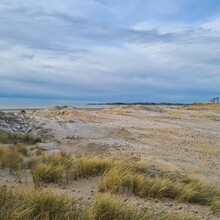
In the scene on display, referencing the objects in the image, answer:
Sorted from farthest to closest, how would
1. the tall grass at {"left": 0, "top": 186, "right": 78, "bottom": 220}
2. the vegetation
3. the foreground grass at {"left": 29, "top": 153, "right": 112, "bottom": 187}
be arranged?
the foreground grass at {"left": 29, "top": 153, "right": 112, "bottom": 187} → the vegetation → the tall grass at {"left": 0, "top": 186, "right": 78, "bottom": 220}

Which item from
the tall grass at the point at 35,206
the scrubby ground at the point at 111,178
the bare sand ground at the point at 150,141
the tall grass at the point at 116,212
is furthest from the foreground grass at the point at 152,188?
the bare sand ground at the point at 150,141

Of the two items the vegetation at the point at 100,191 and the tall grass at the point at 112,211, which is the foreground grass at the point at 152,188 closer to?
the vegetation at the point at 100,191

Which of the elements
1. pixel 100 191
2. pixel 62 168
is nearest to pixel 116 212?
pixel 100 191

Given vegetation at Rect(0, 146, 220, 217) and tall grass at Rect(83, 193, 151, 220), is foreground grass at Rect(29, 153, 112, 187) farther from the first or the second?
tall grass at Rect(83, 193, 151, 220)

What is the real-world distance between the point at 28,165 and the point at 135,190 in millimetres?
3361

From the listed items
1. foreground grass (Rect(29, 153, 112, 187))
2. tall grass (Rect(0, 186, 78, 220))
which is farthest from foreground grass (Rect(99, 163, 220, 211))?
tall grass (Rect(0, 186, 78, 220))

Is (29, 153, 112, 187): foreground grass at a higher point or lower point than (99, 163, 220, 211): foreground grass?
higher

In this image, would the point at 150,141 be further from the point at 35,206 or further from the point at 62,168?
the point at 35,206

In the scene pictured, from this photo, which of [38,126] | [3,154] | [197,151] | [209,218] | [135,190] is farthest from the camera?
[38,126]

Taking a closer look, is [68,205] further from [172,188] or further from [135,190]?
[172,188]

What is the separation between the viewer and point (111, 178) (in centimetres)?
809

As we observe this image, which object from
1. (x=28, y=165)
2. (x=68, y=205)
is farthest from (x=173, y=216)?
(x=28, y=165)

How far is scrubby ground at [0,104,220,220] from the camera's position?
588cm

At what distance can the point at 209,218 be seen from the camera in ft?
23.4
